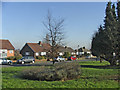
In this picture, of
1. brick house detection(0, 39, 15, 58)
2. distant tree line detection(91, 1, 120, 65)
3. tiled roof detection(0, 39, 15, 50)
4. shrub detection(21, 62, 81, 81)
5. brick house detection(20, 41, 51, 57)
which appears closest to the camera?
shrub detection(21, 62, 81, 81)

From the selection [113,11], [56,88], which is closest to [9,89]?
[56,88]

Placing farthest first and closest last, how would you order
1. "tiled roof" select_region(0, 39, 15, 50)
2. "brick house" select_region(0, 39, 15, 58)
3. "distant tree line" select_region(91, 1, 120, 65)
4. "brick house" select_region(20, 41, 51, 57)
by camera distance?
1. "brick house" select_region(20, 41, 51, 57)
2. "tiled roof" select_region(0, 39, 15, 50)
3. "brick house" select_region(0, 39, 15, 58)
4. "distant tree line" select_region(91, 1, 120, 65)

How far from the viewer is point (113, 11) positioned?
23688 millimetres

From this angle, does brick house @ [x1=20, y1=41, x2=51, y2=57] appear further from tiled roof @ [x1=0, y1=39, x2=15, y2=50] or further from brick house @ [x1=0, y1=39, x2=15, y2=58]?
tiled roof @ [x1=0, y1=39, x2=15, y2=50]

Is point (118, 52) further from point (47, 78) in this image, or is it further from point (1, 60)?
point (1, 60)

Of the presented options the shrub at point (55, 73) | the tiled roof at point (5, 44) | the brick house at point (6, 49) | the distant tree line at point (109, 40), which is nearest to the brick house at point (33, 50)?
the brick house at point (6, 49)

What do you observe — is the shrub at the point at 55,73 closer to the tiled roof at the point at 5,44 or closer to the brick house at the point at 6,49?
the brick house at the point at 6,49

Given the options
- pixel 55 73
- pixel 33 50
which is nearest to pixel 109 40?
pixel 55 73

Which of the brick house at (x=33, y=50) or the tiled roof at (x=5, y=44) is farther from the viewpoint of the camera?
the brick house at (x=33, y=50)

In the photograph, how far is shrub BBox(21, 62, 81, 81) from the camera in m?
10.2

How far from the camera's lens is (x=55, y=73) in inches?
404

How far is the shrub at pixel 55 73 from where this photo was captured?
1020 centimetres

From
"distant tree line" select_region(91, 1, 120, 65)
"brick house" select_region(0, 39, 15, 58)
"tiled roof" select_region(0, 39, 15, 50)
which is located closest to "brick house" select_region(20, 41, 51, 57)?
"brick house" select_region(0, 39, 15, 58)

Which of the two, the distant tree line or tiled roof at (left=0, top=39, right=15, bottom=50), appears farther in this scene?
tiled roof at (left=0, top=39, right=15, bottom=50)
